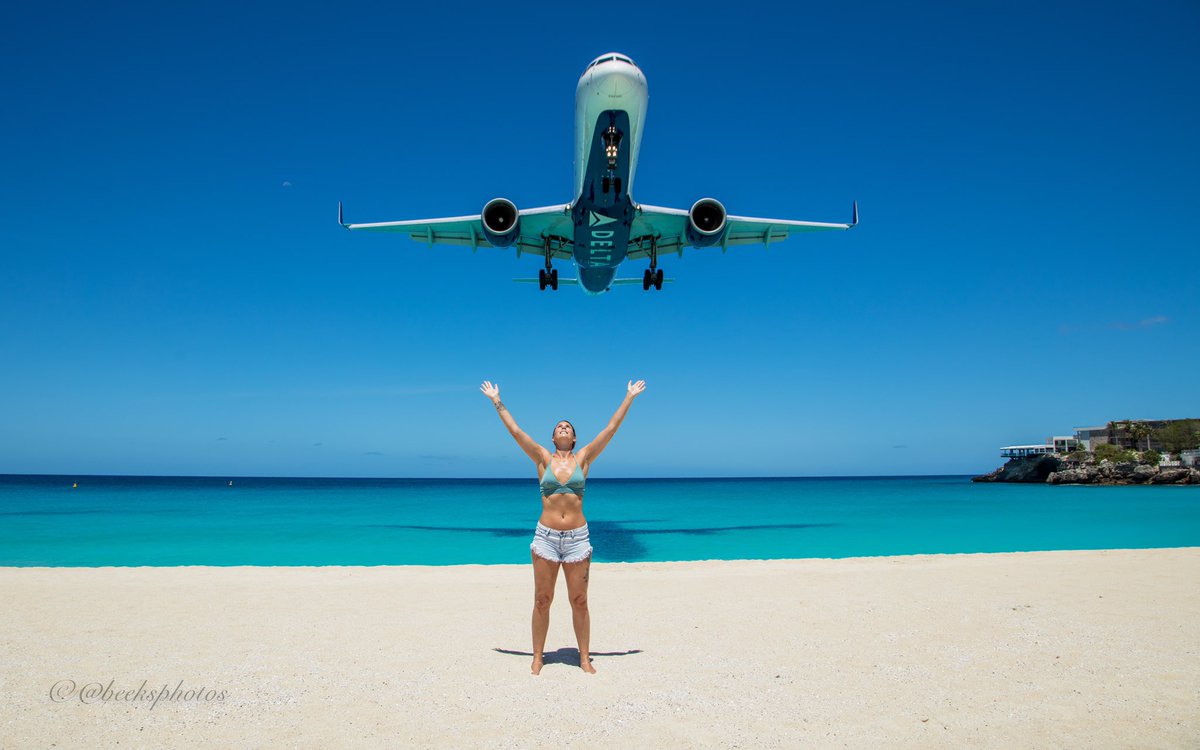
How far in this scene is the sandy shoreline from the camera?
4.43 meters

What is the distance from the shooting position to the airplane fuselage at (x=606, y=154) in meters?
15.2

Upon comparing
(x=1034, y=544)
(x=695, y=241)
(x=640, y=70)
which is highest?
(x=640, y=70)

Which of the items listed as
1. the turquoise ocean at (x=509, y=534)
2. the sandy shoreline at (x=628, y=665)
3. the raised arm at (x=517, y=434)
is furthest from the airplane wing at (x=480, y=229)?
the raised arm at (x=517, y=434)

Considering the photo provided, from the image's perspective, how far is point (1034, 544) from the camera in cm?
2558

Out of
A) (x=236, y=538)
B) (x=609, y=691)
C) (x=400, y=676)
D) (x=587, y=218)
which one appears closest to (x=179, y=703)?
(x=400, y=676)

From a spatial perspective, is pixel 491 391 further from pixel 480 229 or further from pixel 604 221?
pixel 480 229

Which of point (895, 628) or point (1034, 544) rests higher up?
point (895, 628)

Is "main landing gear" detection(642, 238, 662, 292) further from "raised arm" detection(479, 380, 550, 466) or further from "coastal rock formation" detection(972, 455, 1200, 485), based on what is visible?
"coastal rock formation" detection(972, 455, 1200, 485)

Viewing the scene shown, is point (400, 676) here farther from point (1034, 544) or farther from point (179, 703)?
point (1034, 544)

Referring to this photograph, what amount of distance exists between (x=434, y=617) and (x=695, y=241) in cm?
1297

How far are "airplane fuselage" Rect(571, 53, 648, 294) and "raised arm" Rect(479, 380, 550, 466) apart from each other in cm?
1041

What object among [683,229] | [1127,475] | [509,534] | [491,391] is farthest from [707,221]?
[1127,475]

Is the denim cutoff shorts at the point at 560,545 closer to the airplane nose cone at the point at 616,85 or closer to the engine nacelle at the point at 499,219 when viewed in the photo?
the airplane nose cone at the point at 616,85

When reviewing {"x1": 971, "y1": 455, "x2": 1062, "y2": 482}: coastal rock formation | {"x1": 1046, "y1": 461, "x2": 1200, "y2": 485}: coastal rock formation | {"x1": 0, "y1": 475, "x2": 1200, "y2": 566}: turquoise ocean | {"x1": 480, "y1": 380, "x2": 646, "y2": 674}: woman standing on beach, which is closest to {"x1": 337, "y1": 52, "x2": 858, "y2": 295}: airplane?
{"x1": 0, "y1": 475, "x2": 1200, "y2": 566}: turquoise ocean
